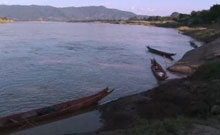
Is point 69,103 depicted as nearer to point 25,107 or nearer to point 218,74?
point 25,107

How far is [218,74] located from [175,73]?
1186cm

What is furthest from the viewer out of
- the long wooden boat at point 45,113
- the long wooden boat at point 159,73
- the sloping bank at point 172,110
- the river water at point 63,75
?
the long wooden boat at point 159,73

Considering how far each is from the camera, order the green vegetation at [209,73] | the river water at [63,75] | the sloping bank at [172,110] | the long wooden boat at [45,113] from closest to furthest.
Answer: the sloping bank at [172,110] → the long wooden boat at [45,113] → the green vegetation at [209,73] → the river water at [63,75]

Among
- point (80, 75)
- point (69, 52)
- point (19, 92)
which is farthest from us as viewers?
point (69, 52)

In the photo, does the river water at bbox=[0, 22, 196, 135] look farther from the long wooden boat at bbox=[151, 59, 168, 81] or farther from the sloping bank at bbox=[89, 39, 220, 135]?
the sloping bank at bbox=[89, 39, 220, 135]

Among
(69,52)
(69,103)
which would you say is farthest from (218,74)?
(69,52)

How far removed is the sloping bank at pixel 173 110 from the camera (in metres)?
13.0

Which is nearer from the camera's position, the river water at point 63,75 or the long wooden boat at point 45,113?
the long wooden boat at point 45,113

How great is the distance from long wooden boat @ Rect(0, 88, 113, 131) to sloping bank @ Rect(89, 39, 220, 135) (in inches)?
44.7

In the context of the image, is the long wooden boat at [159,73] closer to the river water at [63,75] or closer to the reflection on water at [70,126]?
the river water at [63,75]

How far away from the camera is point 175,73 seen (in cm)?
3597

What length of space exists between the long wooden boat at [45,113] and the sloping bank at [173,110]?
114 cm

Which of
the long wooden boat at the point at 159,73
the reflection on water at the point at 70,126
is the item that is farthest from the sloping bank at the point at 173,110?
the long wooden boat at the point at 159,73

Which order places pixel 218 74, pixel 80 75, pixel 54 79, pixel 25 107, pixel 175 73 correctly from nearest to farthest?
pixel 25 107, pixel 218 74, pixel 54 79, pixel 80 75, pixel 175 73
